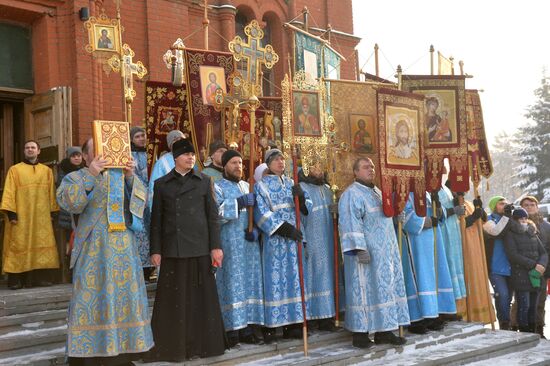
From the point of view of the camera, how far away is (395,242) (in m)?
7.42

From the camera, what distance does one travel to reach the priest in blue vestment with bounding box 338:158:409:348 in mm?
7109

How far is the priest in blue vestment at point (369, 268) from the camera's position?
711 centimetres

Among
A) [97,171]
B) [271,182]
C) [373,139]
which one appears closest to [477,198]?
[373,139]

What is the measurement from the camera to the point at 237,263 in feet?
22.4

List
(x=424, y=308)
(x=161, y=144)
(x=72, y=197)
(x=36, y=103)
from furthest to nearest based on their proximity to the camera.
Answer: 1. (x=36, y=103)
2. (x=161, y=144)
3. (x=424, y=308)
4. (x=72, y=197)

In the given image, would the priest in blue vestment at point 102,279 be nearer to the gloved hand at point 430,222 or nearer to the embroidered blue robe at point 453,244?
Answer: the gloved hand at point 430,222

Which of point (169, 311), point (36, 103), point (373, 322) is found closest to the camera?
point (169, 311)

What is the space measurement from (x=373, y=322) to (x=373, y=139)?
223 centimetres

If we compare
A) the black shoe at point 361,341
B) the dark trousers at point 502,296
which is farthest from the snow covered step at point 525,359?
the black shoe at point 361,341

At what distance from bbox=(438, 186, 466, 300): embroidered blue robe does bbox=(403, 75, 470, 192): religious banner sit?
1.30 feet

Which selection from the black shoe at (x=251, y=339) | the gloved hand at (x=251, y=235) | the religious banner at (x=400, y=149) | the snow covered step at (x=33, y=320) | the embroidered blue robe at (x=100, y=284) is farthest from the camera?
the religious banner at (x=400, y=149)

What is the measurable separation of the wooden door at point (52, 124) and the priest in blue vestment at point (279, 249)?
12.0 feet

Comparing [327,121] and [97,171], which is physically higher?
[327,121]

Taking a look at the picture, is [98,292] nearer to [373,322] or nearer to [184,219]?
[184,219]
